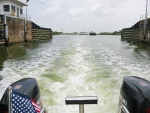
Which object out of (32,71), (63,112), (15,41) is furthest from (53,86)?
(15,41)

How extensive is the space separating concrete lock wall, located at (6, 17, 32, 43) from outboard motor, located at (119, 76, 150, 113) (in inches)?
814

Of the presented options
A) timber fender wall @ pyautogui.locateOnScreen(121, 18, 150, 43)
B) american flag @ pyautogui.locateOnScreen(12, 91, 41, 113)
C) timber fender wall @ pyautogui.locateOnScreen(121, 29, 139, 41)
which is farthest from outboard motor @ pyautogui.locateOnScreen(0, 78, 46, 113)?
timber fender wall @ pyautogui.locateOnScreen(121, 29, 139, 41)

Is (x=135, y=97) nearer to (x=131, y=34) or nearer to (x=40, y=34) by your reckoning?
(x=40, y=34)

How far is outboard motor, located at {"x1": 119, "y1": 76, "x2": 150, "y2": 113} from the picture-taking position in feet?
9.87

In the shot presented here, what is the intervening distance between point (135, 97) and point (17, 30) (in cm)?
2463

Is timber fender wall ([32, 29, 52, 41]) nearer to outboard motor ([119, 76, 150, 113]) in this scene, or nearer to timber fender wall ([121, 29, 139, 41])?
timber fender wall ([121, 29, 139, 41])

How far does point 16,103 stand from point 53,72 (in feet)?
20.2

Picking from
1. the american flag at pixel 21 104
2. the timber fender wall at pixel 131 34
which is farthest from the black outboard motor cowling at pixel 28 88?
the timber fender wall at pixel 131 34

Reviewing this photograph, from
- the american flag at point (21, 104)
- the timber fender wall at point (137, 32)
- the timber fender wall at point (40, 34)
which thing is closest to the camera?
the american flag at point (21, 104)

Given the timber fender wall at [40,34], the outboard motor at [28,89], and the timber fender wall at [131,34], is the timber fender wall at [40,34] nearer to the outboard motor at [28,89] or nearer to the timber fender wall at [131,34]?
the timber fender wall at [131,34]

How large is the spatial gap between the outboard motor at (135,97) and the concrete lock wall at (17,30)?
20.7 m

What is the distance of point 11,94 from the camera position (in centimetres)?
234

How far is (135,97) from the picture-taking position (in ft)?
10.1

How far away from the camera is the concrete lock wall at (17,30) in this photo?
78.4 ft
